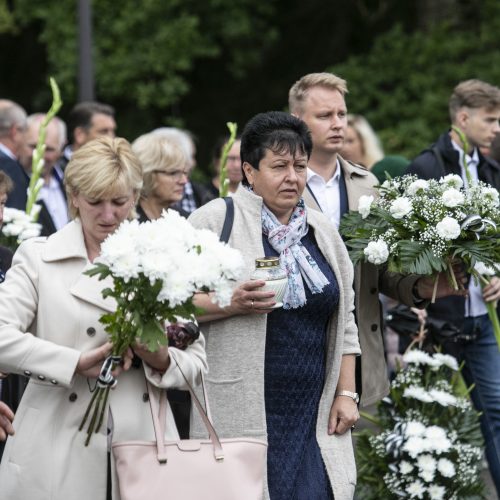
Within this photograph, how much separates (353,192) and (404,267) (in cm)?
82

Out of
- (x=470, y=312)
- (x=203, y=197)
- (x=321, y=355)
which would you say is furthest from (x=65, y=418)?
(x=203, y=197)

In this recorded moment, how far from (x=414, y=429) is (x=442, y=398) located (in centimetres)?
24

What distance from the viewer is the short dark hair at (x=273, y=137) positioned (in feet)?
16.4

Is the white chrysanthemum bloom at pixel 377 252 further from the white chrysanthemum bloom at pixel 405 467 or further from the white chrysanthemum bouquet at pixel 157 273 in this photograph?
the white chrysanthemum bloom at pixel 405 467

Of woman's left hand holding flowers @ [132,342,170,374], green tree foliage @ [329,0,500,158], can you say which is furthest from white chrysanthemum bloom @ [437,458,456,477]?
green tree foliage @ [329,0,500,158]

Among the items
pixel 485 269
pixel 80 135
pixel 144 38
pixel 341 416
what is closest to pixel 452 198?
pixel 485 269

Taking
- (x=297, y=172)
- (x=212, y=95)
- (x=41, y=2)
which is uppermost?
(x=41, y=2)

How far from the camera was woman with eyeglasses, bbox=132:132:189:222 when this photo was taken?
6844mm

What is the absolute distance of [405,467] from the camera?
6672mm

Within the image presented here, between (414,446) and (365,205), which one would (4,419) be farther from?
(414,446)

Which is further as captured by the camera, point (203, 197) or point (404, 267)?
point (203, 197)

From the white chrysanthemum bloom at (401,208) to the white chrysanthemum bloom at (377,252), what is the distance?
0.16 metres

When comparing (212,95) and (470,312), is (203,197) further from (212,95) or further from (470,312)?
(212,95)

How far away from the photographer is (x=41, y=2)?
1678 cm
